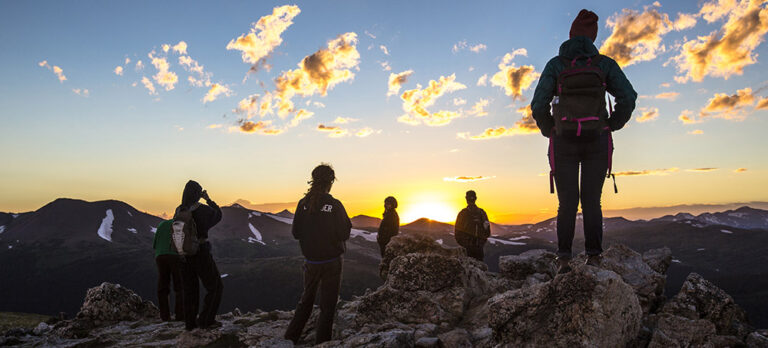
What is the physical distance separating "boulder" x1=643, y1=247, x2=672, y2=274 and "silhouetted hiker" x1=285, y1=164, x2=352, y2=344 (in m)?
8.88

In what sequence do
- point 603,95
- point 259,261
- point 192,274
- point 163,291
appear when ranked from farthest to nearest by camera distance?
1. point 259,261
2. point 163,291
3. point 192,274
4. point 603,95

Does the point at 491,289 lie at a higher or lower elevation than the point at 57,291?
higher

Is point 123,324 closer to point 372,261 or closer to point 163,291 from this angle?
point 163,291

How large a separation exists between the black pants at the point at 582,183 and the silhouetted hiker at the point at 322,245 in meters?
3.62

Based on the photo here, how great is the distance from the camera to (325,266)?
684 centimetres

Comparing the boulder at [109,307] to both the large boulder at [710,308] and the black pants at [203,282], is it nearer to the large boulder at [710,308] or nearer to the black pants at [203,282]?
the black pants at [203,282]

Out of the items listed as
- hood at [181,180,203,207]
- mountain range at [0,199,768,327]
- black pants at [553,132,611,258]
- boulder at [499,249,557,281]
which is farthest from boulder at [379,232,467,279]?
mountain range at [0,199,768,327]

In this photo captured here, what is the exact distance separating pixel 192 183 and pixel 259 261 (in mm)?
144178

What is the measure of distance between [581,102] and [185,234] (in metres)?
7.95

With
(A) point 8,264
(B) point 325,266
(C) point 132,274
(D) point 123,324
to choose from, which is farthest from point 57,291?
(B) point 325,266

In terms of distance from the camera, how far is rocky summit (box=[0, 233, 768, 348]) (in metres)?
4.50

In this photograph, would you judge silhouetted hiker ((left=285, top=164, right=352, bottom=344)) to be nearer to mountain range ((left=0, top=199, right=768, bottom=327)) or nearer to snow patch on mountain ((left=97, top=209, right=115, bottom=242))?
mountain range ((left=0, top=199, right=768, bottom=327))

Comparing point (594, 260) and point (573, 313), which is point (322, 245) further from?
point (594, 260)

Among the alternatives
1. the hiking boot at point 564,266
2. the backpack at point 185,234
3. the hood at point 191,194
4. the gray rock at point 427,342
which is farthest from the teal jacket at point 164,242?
the hiking boot at point 564,266
